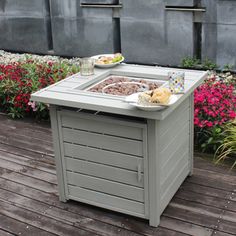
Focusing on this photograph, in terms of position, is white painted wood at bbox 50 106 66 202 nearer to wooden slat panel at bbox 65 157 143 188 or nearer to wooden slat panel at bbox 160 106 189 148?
wooden slat panel at bbox 65 157 143 188

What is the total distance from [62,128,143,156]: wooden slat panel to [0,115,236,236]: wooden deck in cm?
55

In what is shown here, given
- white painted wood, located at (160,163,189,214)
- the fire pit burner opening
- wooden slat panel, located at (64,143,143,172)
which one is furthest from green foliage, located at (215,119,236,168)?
wooden slat panel, located at (64,143,143,172)

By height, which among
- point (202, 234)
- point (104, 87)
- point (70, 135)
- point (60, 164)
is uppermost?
point (104, 87)

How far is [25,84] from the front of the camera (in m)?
5.50

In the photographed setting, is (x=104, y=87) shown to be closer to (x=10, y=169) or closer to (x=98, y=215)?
(x=98, y=215)

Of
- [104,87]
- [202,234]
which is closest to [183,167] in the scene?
[202,234]

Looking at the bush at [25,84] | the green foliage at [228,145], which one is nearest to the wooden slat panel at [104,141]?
the green foliage at [228,145]

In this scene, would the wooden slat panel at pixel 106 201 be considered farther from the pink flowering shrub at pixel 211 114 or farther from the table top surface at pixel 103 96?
the pink flowering shrub at pixel 211 114

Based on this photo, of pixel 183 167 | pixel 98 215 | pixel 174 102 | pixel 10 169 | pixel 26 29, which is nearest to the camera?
pixel 174 102

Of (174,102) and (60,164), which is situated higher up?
(174,102)

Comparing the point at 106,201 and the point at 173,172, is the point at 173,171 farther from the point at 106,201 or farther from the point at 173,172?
the point at 106,201

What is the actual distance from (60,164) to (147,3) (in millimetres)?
4118

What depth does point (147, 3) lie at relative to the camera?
696 cm

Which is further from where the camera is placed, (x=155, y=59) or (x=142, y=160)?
(x=155, y=59)
